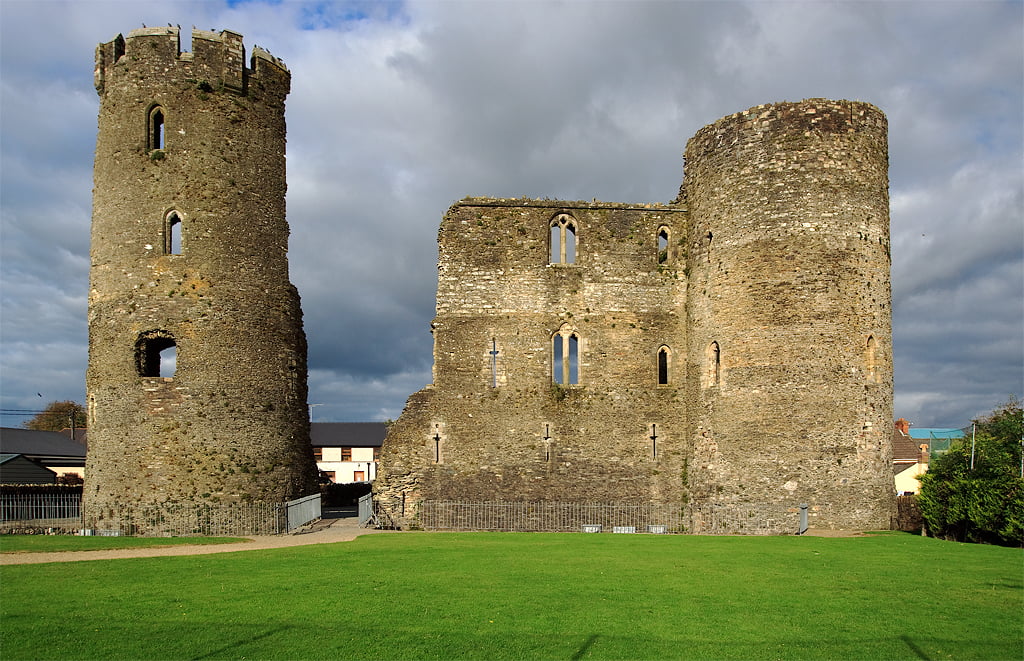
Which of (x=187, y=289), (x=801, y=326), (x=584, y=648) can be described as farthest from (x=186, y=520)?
(x=801, y=326)

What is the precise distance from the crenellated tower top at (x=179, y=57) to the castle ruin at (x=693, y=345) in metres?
8.93

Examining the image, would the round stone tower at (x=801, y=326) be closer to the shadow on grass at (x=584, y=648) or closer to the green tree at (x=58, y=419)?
the shadow on grass at (x=584, y=648)

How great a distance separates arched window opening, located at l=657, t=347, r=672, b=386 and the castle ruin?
8 centimetres

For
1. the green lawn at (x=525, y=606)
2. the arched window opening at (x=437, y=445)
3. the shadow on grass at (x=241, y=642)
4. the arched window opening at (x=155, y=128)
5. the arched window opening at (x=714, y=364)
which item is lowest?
the green lawn at (x=525, y=606)

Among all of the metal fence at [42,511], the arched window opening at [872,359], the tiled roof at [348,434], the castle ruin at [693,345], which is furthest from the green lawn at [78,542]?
the tiled roof at [348,434]

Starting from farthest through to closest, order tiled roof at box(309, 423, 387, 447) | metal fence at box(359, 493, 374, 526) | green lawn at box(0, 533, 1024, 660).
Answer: tiled roof at box(309, 423, 387, 447), metal fence at box(359, 493, 374, 526), green lawn at box(0, 533, 1024, 660)

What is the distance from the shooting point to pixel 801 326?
2591cm

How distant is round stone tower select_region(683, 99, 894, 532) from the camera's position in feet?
83.7

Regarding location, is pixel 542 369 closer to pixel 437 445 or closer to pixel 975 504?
pixel 437 445

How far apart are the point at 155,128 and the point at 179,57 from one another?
252 cm

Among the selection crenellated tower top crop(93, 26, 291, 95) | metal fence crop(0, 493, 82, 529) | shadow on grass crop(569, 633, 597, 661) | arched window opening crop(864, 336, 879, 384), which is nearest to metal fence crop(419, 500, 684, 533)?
arched window opening crop(864, 336, 879, 384)

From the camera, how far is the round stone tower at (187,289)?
88.5 feet

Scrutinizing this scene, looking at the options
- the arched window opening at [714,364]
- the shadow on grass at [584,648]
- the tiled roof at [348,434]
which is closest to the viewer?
the shadow on grass at [584,648]

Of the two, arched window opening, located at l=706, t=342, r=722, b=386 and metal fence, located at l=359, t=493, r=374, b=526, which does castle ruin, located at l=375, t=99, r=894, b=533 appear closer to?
arched window opening, located at l=706, t=342, r=722, b=386
